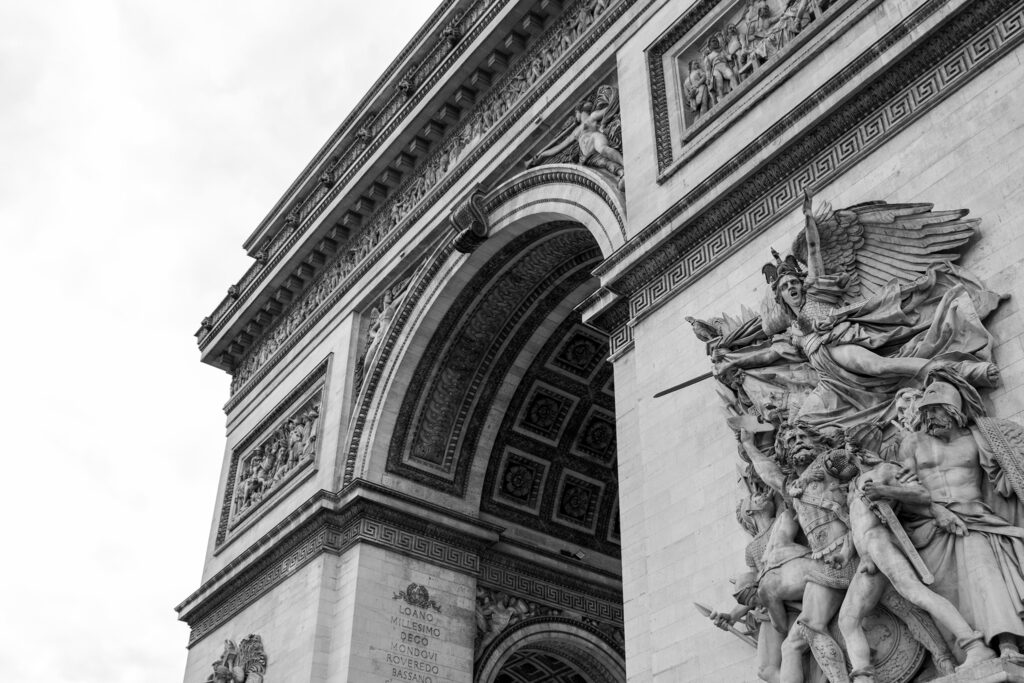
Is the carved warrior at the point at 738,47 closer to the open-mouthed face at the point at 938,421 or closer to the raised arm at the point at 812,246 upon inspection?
the raised arm at the point at 812,246

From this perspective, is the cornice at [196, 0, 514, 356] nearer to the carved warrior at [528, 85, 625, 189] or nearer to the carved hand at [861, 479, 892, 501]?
the carved warrior at [528, 85, 625, 189]

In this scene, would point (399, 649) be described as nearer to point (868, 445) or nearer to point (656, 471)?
point (656, 471)

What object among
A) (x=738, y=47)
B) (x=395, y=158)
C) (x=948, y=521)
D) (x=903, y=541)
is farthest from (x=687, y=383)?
(x=395, y=158)

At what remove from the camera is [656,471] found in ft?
30.2

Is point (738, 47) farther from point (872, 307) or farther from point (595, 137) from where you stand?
point (872, 307)

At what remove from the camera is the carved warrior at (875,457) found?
6285 millimetres

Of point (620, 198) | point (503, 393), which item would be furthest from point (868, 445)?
point (503, 393)

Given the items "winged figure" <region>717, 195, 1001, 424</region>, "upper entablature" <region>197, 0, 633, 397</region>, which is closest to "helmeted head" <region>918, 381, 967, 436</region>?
"winged figure" <region>717, 195, 1001, 424</region>

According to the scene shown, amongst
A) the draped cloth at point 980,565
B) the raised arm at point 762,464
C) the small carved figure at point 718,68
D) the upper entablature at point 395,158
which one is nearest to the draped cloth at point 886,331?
the raised arm at point 762,464

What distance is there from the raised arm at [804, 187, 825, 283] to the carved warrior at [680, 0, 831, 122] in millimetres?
2690

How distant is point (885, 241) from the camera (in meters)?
7.82

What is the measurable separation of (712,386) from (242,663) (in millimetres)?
9063

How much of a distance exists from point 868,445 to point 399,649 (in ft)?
27.2

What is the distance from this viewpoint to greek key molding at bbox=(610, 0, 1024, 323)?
803 centimetres
